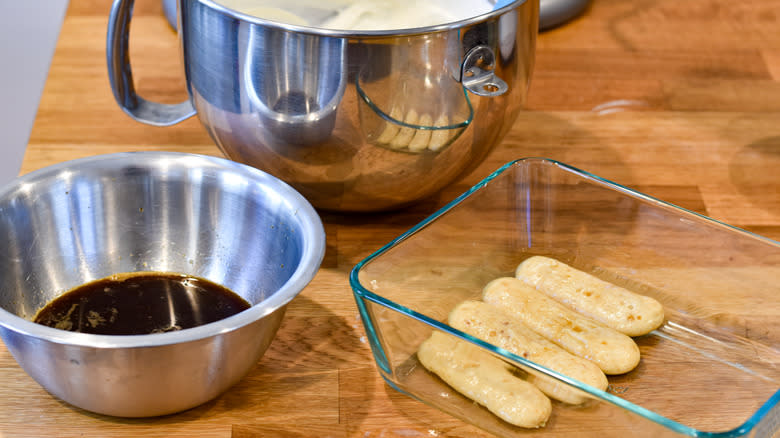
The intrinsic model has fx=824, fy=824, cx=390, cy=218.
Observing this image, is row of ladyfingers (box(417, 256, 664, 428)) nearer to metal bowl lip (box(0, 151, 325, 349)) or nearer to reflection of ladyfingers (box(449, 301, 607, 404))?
reflection of ladyfingers (box(449, 301, 607, 404))

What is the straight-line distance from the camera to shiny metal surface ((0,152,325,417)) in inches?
20.6

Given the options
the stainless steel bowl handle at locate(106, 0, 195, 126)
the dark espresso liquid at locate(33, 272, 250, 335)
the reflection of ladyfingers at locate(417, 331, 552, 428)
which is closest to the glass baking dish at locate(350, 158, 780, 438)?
the reflection of ladyfingers at locate(417, 331, 552, 428)

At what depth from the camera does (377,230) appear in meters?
0.79

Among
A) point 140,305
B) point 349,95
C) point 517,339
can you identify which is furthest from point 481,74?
point 140,305

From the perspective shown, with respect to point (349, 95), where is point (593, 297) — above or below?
below

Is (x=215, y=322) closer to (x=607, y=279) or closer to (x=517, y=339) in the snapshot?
(x=517, y=339)

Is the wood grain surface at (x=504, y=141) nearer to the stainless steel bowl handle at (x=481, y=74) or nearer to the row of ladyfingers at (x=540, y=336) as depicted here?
the row of ladyfingers at (x=540, y=336)

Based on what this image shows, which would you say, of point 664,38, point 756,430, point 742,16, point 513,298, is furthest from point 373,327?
point 742,16

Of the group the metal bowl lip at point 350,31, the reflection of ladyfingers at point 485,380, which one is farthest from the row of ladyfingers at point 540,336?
the metal bowl lip at point 350,31

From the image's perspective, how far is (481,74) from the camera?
66 cm

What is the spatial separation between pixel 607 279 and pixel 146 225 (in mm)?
400

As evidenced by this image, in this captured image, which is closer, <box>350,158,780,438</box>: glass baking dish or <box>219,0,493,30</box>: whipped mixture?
<box>350,158,780,438</box>: glass baking dish

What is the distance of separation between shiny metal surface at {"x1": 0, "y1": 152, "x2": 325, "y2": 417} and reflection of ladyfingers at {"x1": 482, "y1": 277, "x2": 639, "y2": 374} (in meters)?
0.18

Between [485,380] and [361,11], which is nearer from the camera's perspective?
[485,380]
